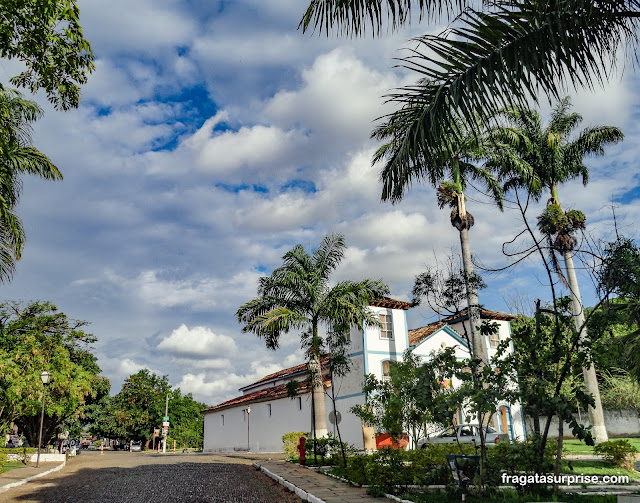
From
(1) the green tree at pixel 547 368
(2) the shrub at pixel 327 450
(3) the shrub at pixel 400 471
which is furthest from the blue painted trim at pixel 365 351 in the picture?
→ (1) the green tree at pixel 547 368

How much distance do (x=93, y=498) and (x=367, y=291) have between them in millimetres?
14274

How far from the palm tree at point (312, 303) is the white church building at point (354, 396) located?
2.48m

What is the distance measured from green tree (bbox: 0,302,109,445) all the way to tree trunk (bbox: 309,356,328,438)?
13702 millimetres

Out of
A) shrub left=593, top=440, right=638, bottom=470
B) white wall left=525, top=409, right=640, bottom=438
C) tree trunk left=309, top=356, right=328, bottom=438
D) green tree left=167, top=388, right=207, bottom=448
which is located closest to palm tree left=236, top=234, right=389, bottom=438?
tree trunk left=309, top=356, right=328, bottom=438

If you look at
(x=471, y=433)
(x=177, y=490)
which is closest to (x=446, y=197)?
(x=471, y=433)

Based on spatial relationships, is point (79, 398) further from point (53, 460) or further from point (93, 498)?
point (93, 498)

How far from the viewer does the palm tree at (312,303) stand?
851 inches

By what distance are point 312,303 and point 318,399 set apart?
428 centimetres

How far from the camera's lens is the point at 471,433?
20031 millimetres

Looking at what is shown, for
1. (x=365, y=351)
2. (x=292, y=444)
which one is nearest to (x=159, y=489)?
(x=292, y=444)

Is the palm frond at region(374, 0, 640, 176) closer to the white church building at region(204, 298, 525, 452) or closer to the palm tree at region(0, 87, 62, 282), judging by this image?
the palm tree at region(0, 87, 62, 282)

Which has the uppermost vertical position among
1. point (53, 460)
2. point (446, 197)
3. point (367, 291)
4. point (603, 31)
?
point (446, 197)

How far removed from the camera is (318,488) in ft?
37.0

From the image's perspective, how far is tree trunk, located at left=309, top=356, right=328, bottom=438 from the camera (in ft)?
67.7
